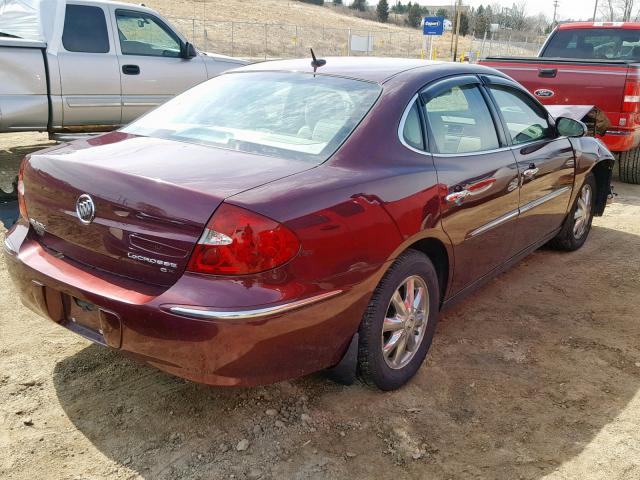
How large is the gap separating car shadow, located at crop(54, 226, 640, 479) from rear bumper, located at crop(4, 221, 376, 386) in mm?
369

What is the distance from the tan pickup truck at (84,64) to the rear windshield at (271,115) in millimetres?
4324

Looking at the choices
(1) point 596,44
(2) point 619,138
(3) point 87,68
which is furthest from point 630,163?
(3) point 87,68

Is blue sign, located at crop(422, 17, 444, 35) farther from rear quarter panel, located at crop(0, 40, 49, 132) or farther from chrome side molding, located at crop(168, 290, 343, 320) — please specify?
chrome side molding, located at crop(168, 290, 343, 320)

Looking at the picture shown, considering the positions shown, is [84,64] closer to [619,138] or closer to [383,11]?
[619,138]

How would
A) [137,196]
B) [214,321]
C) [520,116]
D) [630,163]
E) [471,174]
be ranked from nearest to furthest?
[214,321], [137,196], [471,174], [520,116], [630,163]

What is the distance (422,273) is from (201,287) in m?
1.25

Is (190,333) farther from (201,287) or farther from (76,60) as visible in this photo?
(76,60)

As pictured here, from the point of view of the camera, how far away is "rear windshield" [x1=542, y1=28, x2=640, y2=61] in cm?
891

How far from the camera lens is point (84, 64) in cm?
759

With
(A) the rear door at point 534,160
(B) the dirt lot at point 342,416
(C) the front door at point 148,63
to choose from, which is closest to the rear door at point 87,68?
(C) the front door at point 148,63

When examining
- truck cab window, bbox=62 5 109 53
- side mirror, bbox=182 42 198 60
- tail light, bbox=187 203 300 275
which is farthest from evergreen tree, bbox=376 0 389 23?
tail light, bbox=187 203 300 275

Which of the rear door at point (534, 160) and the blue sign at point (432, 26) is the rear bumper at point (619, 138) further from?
the blue sign at point (432, 26)

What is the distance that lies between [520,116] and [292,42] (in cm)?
4842

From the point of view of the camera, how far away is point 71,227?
270cm
